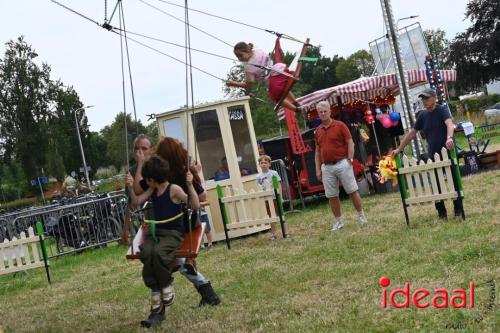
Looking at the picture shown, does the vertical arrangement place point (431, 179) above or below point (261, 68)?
below

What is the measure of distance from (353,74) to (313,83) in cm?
605

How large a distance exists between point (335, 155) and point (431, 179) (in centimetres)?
139

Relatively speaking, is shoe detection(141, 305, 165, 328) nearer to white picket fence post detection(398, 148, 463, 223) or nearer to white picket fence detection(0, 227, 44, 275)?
white picket fence post detection(398, 148, 463, 223)

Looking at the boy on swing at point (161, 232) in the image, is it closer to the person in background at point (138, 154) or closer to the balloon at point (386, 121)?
the person in background at point (138, 154)

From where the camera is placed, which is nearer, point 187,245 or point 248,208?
point 187,245

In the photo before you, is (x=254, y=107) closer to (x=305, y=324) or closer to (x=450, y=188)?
(x=450, y=188)

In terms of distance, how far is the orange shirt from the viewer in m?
9.31

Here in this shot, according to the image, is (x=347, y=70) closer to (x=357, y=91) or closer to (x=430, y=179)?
(x=357, y=91)

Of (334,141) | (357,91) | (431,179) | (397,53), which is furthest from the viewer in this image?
(357,91)

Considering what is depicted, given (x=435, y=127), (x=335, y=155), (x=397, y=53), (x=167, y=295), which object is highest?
(x=397, y=53)

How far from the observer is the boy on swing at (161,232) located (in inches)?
215

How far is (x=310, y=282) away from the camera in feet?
20.2

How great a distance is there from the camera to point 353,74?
66.4 metres

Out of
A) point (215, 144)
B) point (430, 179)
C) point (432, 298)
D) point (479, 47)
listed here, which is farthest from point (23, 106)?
point (432, 298)
